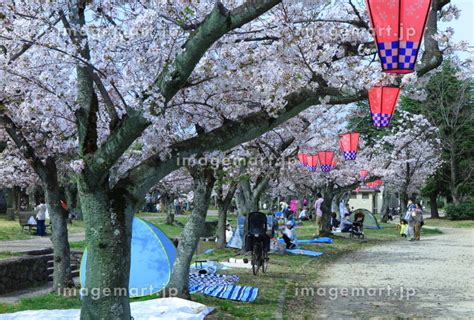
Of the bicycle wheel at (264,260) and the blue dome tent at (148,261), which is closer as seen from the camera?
the blue dome tent at (148,261)

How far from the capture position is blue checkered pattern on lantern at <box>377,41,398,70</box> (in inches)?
204

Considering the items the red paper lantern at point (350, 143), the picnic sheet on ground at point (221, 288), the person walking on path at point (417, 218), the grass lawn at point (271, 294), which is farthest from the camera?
the person walking on path at point (417, 218)

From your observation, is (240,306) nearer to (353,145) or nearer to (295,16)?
(295,16)

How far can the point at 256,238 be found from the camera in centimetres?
1244

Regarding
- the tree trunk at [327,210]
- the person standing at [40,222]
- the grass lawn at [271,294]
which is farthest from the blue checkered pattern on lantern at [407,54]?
Result: the person standing at [40,222]

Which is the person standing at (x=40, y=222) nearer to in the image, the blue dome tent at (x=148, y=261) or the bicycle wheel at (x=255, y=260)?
the bicycle wheel at (x=255, y=260)

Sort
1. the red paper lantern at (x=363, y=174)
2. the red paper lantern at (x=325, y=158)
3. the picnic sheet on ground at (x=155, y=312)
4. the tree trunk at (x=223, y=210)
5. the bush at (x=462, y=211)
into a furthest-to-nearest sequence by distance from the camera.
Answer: the bush at (x=462, y=211)
the red paper lantern at (x=363, y=174)
the red paper lantern at (x=325, y=158)
the tree trunk at (x=223, y=210)
the picnic sheet on ground at (x=155, y=312)

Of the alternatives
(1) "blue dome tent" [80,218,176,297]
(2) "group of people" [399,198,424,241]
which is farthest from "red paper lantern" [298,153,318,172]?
(1) "blue dome tent" [80,218,176,297]

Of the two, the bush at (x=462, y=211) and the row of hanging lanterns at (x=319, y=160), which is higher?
the row of hanging lanterns at (x=319, y=160)

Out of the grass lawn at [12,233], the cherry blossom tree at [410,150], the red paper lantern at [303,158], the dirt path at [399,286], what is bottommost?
the dirt path at [399,286]

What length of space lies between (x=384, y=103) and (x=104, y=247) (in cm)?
603

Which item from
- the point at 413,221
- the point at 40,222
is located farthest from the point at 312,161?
the point at 40,222

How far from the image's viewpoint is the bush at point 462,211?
39.0 meters

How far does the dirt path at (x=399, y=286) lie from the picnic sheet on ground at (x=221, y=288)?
1.26m
